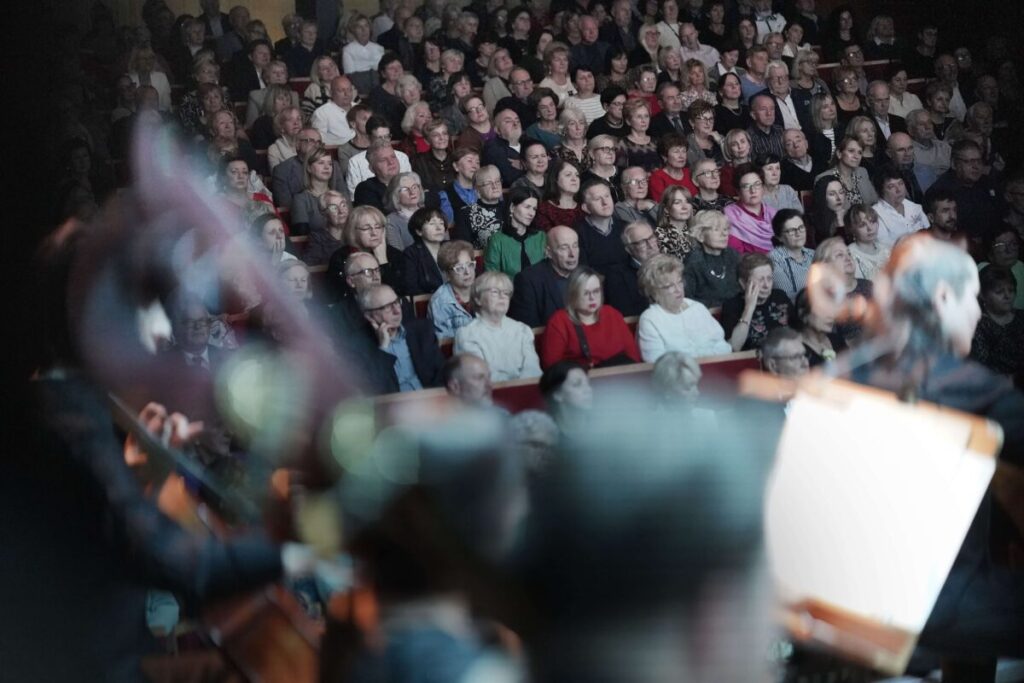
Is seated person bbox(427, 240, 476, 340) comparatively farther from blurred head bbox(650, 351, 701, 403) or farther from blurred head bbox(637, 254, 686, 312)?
blurred head bbox(650, 351, 701, 403)

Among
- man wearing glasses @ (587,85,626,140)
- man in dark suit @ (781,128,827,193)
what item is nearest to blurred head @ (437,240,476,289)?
man wearing glasses @ (587,85,626,140)

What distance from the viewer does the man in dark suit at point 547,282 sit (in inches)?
125

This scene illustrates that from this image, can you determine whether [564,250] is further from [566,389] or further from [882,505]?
[882,505]

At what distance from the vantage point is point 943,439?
4.22ft

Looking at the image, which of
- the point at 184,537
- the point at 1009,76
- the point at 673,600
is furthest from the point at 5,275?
the point at 1009,76

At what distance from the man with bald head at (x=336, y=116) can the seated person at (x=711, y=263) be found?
4.83 feet

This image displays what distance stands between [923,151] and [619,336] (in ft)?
6.88

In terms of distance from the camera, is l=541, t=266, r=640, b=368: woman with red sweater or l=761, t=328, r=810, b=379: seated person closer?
l=761, t=328, r=810, b=379: seated person

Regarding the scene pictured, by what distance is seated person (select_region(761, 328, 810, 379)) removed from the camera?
9.21 feet

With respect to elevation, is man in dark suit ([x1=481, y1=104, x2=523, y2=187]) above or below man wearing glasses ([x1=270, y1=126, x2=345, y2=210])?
above

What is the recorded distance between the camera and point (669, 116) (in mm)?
4391

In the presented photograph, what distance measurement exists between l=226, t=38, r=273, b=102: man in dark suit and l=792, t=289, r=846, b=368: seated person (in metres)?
2.34

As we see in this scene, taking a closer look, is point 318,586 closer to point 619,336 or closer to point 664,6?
point 619,336

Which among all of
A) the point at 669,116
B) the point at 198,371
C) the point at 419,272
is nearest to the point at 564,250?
the point at 419,272
